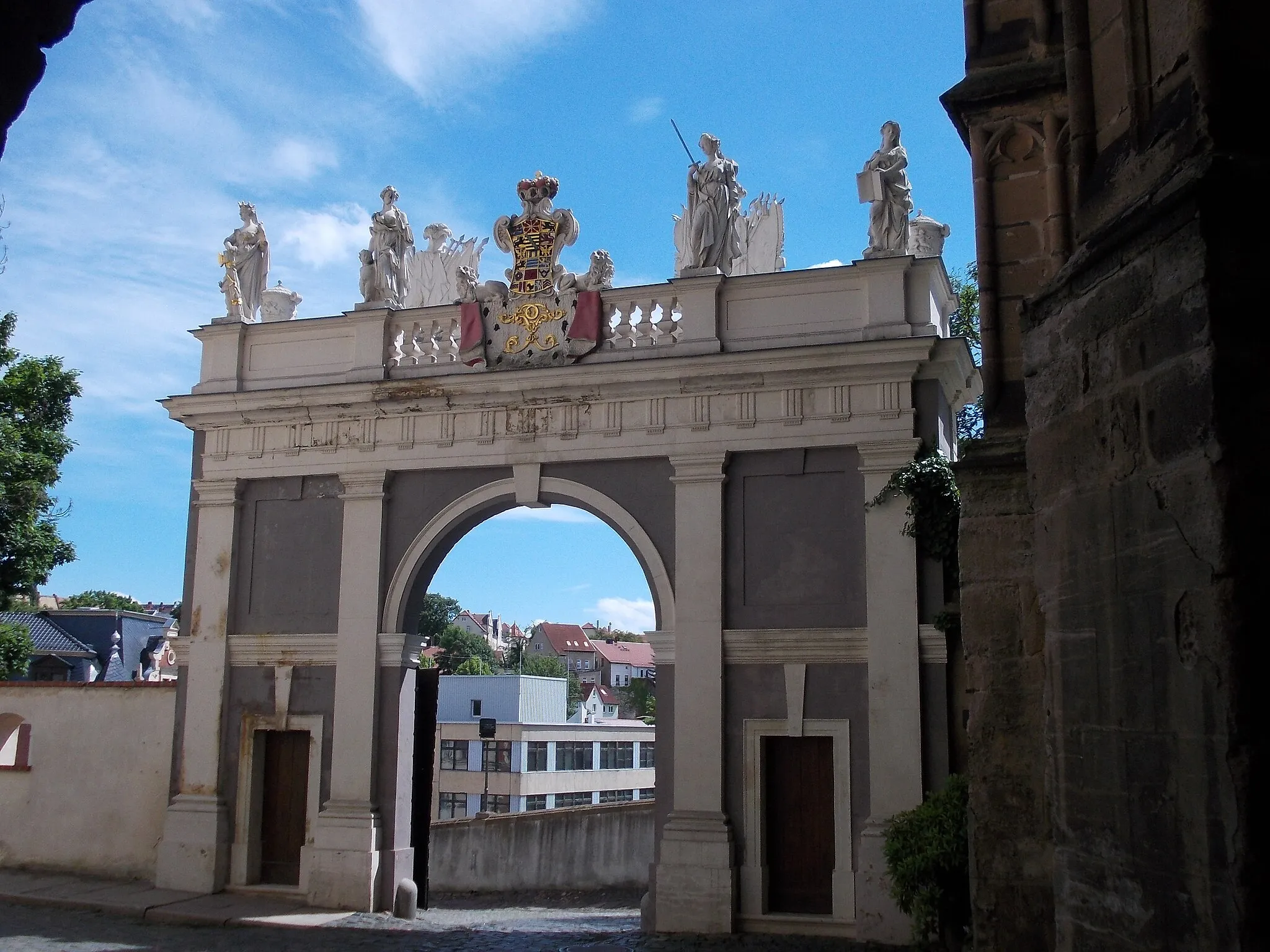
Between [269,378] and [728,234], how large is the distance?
19.2ft

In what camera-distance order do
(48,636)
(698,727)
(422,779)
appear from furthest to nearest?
1. (48,636)
2. (422,779)
3. (698,727)

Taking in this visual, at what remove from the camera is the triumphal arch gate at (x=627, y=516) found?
12.4 m

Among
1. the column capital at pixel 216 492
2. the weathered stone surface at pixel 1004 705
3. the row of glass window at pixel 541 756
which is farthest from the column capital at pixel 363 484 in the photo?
the row of glass window at pixel 541 756

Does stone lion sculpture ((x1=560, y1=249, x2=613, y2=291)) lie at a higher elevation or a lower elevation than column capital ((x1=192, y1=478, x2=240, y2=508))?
higher

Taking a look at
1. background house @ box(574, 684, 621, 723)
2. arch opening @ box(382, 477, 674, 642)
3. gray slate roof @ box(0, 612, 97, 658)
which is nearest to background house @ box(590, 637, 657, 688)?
background house @ box(574, 684, 621, 723)

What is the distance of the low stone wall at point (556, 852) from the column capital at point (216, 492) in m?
6.25

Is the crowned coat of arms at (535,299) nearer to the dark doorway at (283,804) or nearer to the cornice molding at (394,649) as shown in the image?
the cornice molding at (394,649)

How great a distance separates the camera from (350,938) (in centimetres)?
1222

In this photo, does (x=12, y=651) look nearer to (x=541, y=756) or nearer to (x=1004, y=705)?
(x=541, y=756)

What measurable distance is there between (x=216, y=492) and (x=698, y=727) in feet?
21.9

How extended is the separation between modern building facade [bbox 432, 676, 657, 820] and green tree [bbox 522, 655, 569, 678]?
40.7 meters

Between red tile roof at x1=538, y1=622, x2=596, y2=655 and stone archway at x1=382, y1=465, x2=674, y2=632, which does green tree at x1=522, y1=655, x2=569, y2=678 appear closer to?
red tile roof at x1=538, y1=622, x2=596, y2=655

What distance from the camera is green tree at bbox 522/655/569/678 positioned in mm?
91000

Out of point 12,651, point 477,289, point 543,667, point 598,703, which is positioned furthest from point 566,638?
point 477,289
